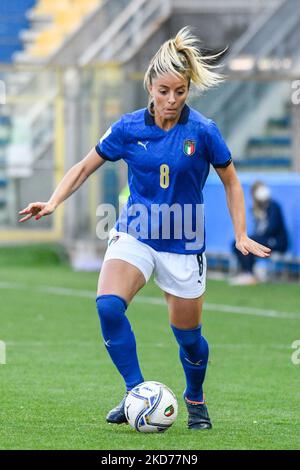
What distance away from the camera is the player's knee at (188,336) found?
7.70 m

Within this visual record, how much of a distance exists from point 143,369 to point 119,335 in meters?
3.53

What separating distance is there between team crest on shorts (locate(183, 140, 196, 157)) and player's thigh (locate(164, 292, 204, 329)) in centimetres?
80

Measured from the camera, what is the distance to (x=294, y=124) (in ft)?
78.8

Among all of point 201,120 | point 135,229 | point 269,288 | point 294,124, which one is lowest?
point 269,288

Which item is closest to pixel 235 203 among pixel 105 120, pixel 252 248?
pixel 252 248

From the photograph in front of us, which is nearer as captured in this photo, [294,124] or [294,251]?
[294,251]

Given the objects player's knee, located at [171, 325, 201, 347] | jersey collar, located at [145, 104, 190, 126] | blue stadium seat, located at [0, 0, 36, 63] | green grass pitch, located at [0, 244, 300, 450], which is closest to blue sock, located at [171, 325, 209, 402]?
player's knee, located at [171, 325, 201, 347]

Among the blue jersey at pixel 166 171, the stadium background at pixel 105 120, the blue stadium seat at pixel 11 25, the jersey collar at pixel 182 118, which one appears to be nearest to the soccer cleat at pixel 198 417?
the blue jersey at pixel 166 171

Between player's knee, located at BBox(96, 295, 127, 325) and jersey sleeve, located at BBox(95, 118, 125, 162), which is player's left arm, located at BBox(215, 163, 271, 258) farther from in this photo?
player's knee, located at BBox(96, 295, 127, 325)

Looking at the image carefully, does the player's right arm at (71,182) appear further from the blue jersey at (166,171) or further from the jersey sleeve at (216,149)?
the jersey sleeve at (216,149)

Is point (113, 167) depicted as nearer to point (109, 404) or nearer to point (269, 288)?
point (269, 288)

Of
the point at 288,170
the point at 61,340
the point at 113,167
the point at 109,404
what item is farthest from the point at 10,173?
the point at 109,404

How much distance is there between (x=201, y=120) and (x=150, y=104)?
296 millimetres

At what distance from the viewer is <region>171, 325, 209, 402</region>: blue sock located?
25.3 ft
